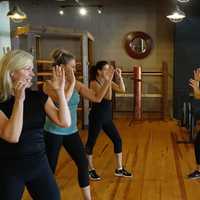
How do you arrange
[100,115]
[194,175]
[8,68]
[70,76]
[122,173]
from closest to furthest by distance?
[8,68], [70,76], [100,115], [194,175], [122,173]

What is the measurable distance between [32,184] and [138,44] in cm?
685

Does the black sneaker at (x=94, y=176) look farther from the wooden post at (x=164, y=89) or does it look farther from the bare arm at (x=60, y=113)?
the wooden post at (x=164, y=89)

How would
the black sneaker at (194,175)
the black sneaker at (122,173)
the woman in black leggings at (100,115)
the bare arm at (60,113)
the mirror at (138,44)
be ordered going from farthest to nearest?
the mirror at (138,44) → the black sneaker at (122,173) → the black sneaker at (194,175) → the woman in black leggings at (100,115) → the bare arm at (60,113)

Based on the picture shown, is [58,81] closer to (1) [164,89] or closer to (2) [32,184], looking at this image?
(2) [32,184]

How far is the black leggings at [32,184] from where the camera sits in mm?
1631

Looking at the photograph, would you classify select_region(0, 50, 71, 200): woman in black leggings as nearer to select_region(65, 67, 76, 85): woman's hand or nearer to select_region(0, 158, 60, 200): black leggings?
select_region(0, 158, 60, 200): black leggings

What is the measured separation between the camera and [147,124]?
7328mm

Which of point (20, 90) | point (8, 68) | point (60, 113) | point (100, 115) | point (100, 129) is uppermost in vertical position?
point (8, 68)

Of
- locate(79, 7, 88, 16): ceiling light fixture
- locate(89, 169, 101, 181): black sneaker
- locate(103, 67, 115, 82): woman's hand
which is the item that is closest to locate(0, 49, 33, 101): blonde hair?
locate(103, 67, 115, 82): woman's hand

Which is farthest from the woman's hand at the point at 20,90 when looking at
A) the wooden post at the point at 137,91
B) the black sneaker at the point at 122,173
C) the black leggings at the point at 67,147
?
the wooden post at the point at 137,91

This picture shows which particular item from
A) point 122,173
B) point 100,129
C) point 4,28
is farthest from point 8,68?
point 4,28

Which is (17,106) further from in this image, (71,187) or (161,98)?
A: (161,98)

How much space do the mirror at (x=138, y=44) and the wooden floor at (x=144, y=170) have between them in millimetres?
2582

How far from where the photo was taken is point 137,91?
783cm
